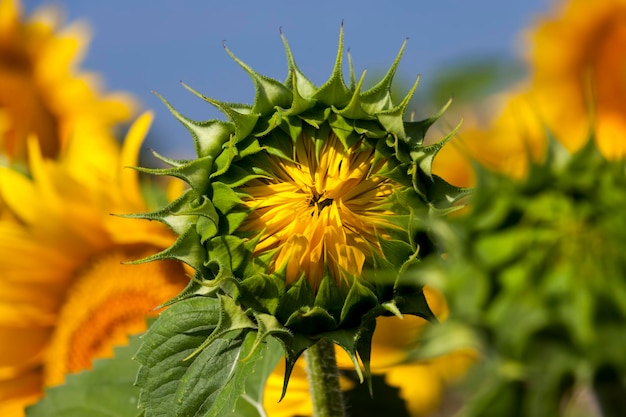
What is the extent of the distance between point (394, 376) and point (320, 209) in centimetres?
87

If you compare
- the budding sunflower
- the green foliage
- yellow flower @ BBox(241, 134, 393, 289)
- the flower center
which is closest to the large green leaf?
the budding sunflower

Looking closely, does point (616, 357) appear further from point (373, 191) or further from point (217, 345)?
point (217, 345)

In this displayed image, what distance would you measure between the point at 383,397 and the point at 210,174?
66 centimetres

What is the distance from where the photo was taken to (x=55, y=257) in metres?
2.19

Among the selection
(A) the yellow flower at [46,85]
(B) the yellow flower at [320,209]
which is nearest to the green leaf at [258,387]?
(B) the yellow flower at [320,209]

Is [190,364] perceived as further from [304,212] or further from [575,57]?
[575,57]

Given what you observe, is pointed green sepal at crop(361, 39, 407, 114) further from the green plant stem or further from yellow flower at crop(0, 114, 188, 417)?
yellow flower at crop(0, 114, 188, 417)

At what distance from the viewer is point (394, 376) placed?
200 centimetres

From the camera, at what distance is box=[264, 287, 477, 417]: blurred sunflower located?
1.53m

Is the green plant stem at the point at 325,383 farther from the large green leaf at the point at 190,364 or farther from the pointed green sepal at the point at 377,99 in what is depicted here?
the pointed green sepal at the point at 377,99

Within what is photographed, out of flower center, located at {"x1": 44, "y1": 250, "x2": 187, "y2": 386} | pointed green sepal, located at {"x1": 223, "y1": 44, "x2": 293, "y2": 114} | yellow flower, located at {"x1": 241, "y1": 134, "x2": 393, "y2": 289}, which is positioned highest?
flower center, located at {"x1": 44, "y1": 250, "x2": 187, "y2": 386}

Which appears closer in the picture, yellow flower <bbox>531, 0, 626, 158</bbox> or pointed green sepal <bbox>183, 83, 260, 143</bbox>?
pointed green sepal <bbox>183, 83, 260, 143</bbox>

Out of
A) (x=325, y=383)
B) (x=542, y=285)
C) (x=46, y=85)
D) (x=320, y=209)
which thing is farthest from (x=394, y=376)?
(x=46, y=85)

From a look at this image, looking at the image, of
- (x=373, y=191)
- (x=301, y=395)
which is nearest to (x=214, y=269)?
(x=373, y=191)
